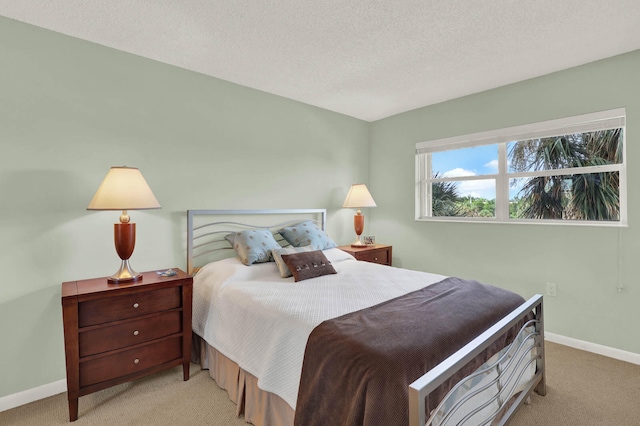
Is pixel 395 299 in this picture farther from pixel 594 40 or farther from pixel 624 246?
pixel 594 40

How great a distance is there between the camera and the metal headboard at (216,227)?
286 cm

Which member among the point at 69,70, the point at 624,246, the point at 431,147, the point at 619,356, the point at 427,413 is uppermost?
the point at 69,70

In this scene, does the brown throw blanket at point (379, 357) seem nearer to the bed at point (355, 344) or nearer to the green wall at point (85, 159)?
the bed at point (355, 344)

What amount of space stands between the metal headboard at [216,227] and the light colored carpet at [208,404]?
944 mm

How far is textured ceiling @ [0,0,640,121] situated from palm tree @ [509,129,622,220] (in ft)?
2.23

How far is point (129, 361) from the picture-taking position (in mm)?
2121

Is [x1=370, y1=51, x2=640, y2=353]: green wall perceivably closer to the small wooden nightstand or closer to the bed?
the small wooden nightstand

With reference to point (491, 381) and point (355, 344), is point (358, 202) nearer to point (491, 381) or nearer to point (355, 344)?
point (491, 381)

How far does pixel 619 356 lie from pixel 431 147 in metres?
2.54

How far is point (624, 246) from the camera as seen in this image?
264 centimetres

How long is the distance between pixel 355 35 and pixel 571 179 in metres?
2.37

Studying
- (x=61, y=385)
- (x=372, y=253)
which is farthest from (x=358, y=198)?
(x=61, y=385)

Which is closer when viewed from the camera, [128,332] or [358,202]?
[128,332]

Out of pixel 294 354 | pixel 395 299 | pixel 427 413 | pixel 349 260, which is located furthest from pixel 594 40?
pixel 294 354
